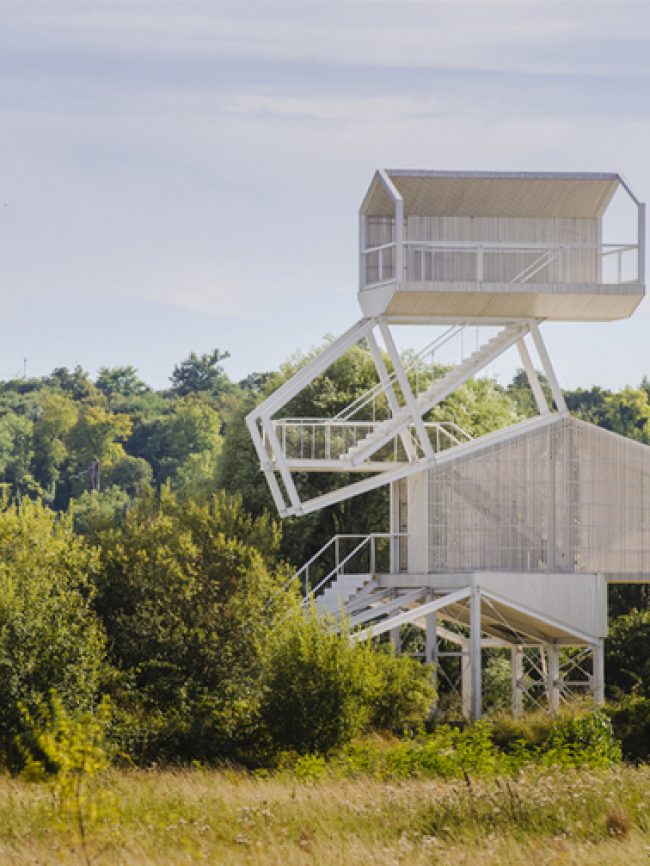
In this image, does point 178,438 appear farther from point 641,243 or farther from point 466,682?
point 641,243

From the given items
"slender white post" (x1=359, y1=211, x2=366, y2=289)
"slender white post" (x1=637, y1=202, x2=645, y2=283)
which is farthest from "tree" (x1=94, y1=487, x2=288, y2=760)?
"slender white post" (x1=637, y1=202, x2=645, y2=283)

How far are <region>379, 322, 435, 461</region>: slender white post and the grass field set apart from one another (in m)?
17.1

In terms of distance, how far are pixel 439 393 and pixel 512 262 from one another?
3.80 metres

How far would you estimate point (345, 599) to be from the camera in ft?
141

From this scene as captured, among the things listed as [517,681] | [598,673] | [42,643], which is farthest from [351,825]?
[517,681]

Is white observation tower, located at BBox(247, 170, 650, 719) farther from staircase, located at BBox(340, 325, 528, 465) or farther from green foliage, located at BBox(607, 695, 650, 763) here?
green foliage, located at BBox(607, 695, 650, 763)

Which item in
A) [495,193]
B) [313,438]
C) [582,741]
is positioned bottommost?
[582,741]

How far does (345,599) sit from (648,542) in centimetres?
791

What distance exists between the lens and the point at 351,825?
19969mm

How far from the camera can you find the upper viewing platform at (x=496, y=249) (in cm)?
3997

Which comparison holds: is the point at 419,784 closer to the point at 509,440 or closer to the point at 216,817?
the point at 216,817

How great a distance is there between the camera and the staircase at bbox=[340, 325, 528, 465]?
41469 mm

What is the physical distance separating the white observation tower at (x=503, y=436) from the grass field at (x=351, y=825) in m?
17.4

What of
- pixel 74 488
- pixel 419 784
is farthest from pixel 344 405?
pixel 74 488
